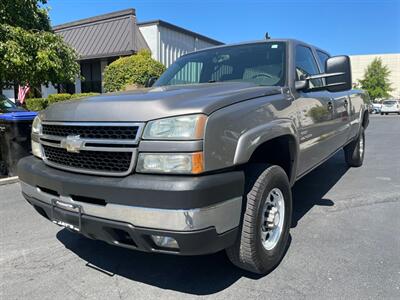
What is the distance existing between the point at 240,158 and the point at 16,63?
5436 mm

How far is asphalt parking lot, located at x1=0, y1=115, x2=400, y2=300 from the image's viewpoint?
2.80 metres

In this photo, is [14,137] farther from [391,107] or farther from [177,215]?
[391,107]

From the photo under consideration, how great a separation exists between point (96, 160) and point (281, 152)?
1649 millimetres

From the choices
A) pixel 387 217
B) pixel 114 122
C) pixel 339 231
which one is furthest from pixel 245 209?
pixel 387 217

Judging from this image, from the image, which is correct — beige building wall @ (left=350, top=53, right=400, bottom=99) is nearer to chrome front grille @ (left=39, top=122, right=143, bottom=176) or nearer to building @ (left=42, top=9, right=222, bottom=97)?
building @ (left=42, top=9, right=222, bottom=97)

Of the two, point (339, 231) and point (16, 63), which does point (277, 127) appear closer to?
point (339, 231)

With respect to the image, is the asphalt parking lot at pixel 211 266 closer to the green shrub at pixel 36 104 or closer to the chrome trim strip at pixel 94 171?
the chrome trim strip at pixel 94 171

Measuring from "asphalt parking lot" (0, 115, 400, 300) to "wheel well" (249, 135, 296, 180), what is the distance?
80cm

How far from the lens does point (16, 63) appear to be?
21.3ft

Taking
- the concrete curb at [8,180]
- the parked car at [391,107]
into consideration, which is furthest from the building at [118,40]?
the parked car at [391,107]

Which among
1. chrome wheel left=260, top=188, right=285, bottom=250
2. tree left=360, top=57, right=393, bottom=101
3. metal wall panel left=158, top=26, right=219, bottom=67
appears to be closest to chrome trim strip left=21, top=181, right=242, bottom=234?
chrome wheel left=260, top=188, right=285, bottom=250

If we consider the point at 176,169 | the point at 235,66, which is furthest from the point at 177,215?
the point at 235,66

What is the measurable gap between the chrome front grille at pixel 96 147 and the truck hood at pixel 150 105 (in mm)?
60

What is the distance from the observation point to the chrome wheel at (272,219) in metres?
3.03
